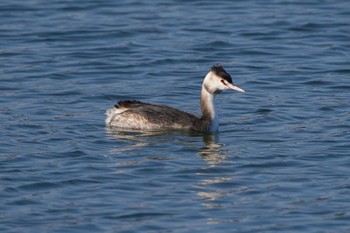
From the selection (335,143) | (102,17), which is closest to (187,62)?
(102,17)

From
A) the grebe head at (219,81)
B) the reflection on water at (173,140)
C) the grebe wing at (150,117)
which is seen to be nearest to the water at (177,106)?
the reflection on water at (173,140)

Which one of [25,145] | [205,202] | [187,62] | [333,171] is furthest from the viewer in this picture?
[187,62]

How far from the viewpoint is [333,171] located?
14.0m

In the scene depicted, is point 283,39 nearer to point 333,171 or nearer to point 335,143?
point 335,143

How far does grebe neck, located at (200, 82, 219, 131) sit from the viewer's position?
16.2 metres

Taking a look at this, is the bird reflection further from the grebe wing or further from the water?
the grebe wing

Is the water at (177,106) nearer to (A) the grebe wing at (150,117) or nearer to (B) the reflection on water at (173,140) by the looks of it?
(B) the reflection on water at (173,140)

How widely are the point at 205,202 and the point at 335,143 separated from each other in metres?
3.39

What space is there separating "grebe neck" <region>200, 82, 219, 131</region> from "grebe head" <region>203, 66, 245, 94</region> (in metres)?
0.12

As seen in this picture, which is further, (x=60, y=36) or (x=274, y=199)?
(x=60, y=36)

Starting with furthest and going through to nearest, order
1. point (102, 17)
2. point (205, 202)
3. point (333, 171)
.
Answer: point (102, 17), point (333, 171), point (205, 202)

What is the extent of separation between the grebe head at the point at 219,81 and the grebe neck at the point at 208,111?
12cm

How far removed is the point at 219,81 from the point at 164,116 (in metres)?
0.91

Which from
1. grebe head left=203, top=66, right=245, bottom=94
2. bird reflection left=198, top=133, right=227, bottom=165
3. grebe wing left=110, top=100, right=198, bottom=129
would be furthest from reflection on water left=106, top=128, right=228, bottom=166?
grebe head left=203, top=66, right=245, bottom=94
